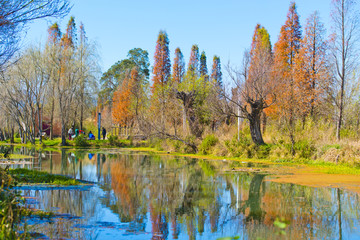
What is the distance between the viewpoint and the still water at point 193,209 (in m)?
7.11

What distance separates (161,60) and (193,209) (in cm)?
4421

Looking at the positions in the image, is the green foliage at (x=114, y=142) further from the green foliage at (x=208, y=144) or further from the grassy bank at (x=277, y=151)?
the green foliage at (x=208, y=144)

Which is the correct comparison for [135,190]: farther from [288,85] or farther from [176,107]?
→ [176,107]

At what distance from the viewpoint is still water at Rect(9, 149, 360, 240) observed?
23.3ft

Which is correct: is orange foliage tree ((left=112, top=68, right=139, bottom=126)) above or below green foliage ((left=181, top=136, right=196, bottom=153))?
above

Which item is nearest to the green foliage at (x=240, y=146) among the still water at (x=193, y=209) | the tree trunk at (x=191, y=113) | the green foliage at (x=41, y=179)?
the tree trunk at (x=191, y=113)

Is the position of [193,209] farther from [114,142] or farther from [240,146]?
[114,142]

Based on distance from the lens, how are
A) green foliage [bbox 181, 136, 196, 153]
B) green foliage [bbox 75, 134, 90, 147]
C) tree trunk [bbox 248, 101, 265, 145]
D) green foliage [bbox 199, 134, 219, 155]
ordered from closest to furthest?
tree trunk [bbox 248, 101, 265, 145] → green foliage [bbox 199, 134, 219, 155] → green foliage [bbox 181, 136, 196, 153] → green foliage [bbox 75, 134, 90, 147]

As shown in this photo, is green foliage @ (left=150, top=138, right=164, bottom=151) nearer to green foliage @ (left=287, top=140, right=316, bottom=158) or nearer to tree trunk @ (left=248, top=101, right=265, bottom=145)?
tree trunk @ (left=248, top=101, right=265, bottom=145)

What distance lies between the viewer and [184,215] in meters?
8.59

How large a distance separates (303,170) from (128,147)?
21.8 m

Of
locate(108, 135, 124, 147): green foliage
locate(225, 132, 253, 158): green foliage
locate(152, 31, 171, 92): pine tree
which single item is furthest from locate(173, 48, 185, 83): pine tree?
locate(225, 132, 253, 158): green foliage

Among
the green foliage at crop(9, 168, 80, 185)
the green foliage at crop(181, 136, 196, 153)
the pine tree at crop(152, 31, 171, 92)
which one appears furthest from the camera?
the pine tree at crop(152, 31, 171, 92)

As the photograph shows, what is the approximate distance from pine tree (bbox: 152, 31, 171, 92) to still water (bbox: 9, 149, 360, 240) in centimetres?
3886
